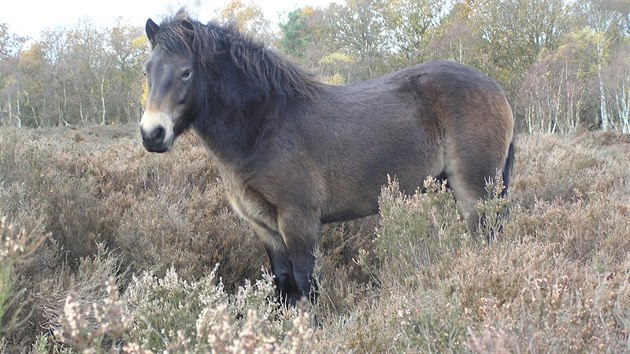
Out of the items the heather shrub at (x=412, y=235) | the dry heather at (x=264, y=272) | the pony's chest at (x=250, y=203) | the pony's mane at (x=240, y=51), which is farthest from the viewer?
the pony's chest at (x=250, y=203)

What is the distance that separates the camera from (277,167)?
129 inches

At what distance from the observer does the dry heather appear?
5.75 feet

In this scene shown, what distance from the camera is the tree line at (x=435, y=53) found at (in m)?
18.6

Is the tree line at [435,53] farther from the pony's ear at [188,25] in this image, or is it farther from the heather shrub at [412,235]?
the pony's ear at [188,25]

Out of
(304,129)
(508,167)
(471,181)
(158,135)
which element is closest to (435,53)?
(508,167)

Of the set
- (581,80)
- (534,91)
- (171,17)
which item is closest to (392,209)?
(171,17)

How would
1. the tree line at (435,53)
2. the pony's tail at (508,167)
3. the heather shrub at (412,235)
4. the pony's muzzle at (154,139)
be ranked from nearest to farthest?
the pony's muzzle at (154,139)
the heather shrub at (412,235)
the pony's tail at (508,167)
the tree line at (435,53)

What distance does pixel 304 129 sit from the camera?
3506 mm

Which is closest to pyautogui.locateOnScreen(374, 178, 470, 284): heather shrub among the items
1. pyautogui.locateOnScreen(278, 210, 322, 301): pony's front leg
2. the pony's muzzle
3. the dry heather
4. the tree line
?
the dry heather

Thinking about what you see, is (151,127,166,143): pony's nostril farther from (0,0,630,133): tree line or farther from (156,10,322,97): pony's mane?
(0,0,630,133): tree line

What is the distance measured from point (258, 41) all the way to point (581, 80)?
1847 centimetres

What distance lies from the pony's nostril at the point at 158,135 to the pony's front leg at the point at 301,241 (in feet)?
3.08

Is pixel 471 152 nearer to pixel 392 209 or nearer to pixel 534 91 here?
pixel 392 209

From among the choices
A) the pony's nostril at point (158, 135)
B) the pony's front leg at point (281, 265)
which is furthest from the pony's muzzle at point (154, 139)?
the pony's front leg at point (281, 265)
